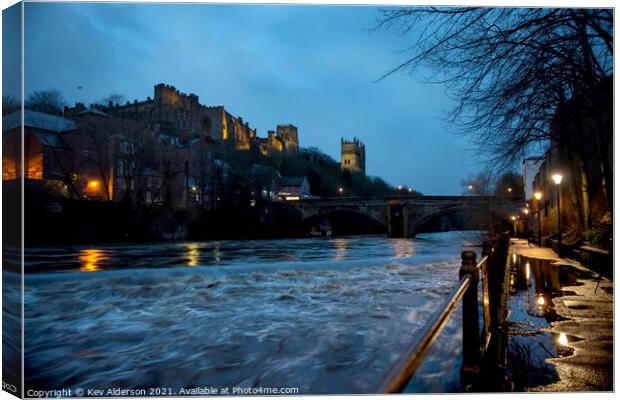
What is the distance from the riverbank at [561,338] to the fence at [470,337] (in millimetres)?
110

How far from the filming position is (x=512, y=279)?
22.2 feet

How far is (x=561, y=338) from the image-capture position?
3.26 m

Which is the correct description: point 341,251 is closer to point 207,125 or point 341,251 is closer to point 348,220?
point 348,220

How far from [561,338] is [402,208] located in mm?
37022

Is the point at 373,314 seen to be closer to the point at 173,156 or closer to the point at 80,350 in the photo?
the point at 80,350

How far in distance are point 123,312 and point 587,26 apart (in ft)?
19.6

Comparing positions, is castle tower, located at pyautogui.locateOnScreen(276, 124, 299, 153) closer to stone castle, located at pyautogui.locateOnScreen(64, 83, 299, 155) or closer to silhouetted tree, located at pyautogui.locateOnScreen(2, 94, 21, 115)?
stone castle, located at pyautogui.locateOnScreen(64, 83, 299, 155)

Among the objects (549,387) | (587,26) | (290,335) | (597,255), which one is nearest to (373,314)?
(290,335)

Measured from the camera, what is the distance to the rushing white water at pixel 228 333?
3.31m

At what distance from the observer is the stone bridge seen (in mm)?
35906

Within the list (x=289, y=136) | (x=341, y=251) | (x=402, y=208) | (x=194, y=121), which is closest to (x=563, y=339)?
(x=341, y=251)

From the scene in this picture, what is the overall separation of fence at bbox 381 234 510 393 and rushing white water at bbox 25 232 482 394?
0.18 metres

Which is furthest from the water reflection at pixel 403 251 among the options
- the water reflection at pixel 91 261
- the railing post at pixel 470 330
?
the railing post at pixel 470 330

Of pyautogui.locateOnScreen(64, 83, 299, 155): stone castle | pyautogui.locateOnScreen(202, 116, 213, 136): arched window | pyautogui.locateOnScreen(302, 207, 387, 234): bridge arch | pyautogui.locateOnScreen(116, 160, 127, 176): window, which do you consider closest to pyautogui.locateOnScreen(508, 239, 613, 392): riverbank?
pyautogui.locateOnScreen(116, 160, 127, 176): window
